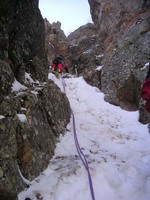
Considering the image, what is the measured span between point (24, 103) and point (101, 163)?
7.51 ft

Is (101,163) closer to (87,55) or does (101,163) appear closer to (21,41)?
(21,41)

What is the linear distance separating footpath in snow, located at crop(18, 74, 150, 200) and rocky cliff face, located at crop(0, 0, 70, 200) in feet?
0.98

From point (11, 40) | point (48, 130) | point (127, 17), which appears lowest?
point (48, 130)

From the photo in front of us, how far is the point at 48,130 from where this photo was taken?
628 centimetres

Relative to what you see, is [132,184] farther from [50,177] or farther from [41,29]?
[41,29]

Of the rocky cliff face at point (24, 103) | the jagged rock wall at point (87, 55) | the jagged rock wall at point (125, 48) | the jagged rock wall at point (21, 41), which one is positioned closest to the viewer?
the rocky cliff face at point (24, 103)

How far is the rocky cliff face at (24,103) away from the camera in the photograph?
4.46m

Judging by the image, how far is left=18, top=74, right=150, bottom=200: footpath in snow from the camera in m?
4.63

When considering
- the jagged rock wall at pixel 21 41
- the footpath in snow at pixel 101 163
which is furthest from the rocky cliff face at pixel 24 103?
the footpath in snow at pixel 101 163

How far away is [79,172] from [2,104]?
7.16 feet

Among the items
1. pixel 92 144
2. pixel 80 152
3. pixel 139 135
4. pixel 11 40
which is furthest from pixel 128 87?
pixel 11 40

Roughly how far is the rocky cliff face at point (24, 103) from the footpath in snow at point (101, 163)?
0.98 ft

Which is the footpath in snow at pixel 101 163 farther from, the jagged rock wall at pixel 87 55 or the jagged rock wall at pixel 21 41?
the jagged rock wall at pixel 87 55

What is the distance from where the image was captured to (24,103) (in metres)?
5.63
